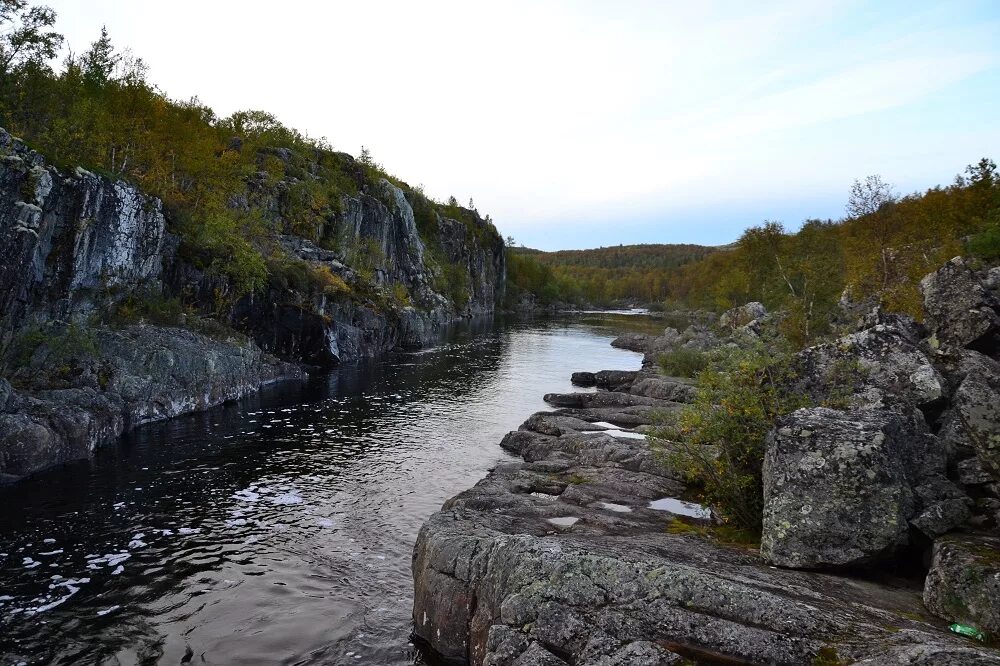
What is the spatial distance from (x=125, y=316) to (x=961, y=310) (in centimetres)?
4245

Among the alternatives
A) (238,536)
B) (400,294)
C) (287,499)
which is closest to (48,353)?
(287,499)

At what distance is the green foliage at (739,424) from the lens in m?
16.0

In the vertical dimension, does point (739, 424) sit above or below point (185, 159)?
below

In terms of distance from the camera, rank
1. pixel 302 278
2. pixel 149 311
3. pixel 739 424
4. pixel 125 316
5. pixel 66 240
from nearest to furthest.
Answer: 1. pixel 739 424
2. pixel 66 240
3. pixel 125 316
4. pixel 149 311
5. pixel 302 278

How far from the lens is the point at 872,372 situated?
16.9m

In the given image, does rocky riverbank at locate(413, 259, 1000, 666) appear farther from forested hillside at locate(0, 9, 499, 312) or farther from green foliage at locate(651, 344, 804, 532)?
forested hillside at locate(0, 9, 499, 312)

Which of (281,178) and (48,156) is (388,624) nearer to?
(48,156)

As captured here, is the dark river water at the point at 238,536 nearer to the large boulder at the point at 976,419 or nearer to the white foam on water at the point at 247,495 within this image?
the white foam on water at the point at 247,495

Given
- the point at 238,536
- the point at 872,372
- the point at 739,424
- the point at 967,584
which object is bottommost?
the point at 238,536

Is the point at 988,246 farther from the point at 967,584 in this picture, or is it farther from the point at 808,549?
the point at 967,584

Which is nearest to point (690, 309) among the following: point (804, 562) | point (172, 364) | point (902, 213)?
point (902, 213)

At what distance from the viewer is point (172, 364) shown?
35.6 metres

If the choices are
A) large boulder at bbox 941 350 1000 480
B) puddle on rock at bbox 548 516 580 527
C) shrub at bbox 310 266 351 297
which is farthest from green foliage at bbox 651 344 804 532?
shrub at bbox 310 266 351 297

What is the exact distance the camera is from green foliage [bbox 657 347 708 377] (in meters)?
50.1
